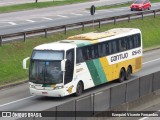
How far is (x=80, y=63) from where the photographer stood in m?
28.9

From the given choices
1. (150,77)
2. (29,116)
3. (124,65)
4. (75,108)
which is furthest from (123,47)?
(29,116)

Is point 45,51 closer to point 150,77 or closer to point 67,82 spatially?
point 67,82

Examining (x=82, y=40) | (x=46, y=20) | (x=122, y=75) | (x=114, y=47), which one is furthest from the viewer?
(x=46, y=20)

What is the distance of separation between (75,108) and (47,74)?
6.35 meters

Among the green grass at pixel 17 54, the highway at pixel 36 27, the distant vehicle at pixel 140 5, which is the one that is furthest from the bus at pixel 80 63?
the distant vehicle at pixel 140 5

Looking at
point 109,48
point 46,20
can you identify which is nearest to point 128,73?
point 109,48

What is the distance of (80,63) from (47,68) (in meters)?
2.08

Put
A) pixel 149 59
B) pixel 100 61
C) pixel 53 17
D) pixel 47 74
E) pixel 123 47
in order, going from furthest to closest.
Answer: pixel 53 17
pixel 149 59
pixel 123 47
pixel 100 61
pixel 47 74

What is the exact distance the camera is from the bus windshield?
2761 centimetres

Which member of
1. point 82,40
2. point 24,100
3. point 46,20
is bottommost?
point 46,20

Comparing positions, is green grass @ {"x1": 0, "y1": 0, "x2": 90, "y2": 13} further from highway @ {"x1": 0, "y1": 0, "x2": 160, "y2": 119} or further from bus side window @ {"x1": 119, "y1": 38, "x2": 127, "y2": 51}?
bus side window @ {"x1": 119, "y1": 38, "x2": 127, "y2": 51}

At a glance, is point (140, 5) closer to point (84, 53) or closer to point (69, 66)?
point (84, 53)

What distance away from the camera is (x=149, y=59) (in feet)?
137

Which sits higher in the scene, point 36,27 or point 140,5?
point 36,27
